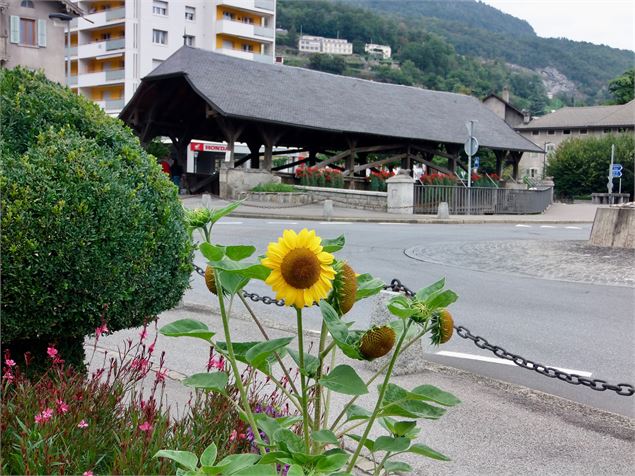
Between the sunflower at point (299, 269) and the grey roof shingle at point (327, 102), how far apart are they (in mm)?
28342

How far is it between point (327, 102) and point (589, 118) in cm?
6422

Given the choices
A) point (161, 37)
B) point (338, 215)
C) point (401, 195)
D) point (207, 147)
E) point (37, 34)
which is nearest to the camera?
point (338, 215)

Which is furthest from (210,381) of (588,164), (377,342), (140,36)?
(140,36)

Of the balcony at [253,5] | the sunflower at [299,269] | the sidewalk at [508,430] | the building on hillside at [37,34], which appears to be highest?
the balcony at [253,5]

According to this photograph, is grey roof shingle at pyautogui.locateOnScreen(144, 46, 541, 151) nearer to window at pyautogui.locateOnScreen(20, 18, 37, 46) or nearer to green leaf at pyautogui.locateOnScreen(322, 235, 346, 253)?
window at pyautogui.locateOnScreen(20, 18, 37, 46)

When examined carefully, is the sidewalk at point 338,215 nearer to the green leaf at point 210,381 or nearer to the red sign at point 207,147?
the green leaf at point 210,381

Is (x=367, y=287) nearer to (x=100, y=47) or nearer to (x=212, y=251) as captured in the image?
(x=212, y=251)

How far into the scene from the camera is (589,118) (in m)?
91.3

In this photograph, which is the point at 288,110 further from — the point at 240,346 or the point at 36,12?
the point at 240,346

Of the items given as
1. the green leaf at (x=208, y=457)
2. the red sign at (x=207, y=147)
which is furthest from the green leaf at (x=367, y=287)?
the red sign at (x=207, y=147)

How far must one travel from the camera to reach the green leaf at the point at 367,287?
2271 mm

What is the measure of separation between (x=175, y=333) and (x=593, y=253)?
563 inches

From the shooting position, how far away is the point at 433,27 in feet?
606

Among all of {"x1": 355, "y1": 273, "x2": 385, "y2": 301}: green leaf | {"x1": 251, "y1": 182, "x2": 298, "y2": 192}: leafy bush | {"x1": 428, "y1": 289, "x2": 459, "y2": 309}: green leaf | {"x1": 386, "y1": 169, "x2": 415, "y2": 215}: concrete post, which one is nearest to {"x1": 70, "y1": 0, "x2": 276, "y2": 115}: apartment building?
{"x1": 251, "y1": 182, "x2": 298, "y2": 192}: leafy bush
